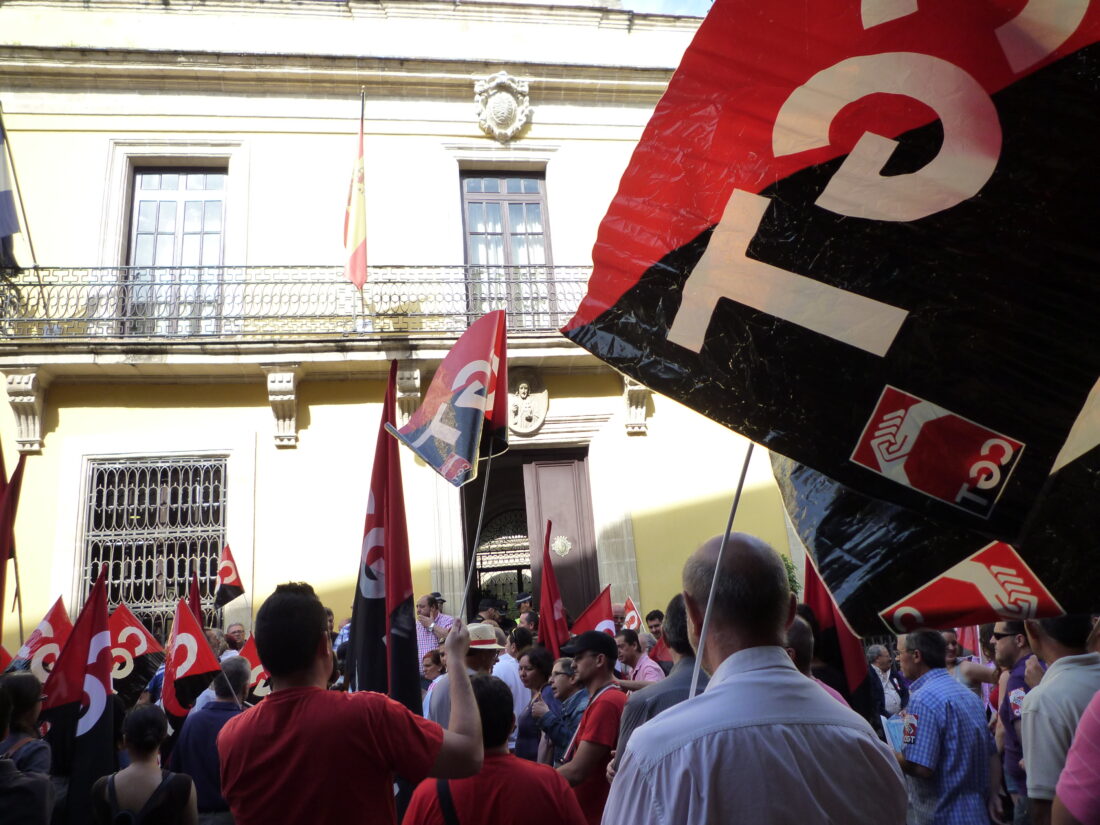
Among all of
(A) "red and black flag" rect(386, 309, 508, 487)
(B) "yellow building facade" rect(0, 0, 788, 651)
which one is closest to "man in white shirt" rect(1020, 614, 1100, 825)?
(A) "red and black flag" rect(386, 309, 508, 487)

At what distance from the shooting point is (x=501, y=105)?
44.0 feet

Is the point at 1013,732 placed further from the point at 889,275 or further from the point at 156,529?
the point at 156,529

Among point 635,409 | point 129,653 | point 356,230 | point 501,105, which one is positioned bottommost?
point 129,653

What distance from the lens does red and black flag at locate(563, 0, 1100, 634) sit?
159 cm

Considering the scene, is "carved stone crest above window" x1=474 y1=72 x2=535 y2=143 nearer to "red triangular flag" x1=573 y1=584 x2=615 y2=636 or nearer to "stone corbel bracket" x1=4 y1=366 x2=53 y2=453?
"stone corbel bracket" x1=4 y1=366 x2=53 y2=453

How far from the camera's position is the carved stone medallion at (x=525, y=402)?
1226cm

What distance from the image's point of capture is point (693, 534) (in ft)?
40.0

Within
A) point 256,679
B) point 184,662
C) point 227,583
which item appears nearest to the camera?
point 184,662

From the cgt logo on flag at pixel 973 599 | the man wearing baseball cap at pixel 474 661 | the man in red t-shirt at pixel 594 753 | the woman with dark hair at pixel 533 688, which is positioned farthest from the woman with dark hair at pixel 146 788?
the cgt logo on flag at pixel 973 599

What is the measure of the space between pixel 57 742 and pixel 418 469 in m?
7.40

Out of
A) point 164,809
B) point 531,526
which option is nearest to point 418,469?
point 531,526

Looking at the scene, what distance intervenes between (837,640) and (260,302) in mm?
9443

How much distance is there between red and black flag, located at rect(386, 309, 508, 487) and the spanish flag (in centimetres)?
666

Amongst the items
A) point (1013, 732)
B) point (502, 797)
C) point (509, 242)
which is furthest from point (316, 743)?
point (509, 242)
